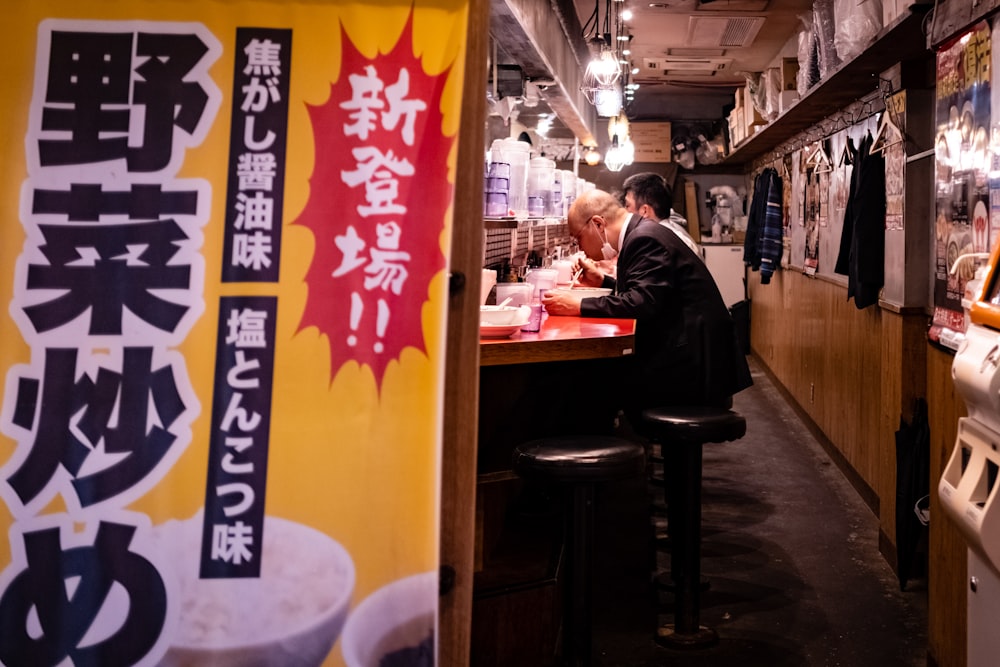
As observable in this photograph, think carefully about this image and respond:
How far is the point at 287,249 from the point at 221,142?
255 mm

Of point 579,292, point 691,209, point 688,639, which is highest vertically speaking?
point 691,209

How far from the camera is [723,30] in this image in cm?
809

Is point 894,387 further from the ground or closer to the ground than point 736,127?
closer to the ground

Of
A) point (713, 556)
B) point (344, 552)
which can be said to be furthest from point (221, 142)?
point (713, 556)

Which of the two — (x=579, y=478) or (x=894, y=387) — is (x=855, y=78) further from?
(x=579, y=478)

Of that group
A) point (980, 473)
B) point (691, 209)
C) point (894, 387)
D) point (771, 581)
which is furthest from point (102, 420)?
point (691, 209)

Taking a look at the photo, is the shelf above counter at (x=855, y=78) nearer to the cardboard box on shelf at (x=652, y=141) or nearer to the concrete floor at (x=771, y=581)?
the concrete floor at (x=771, y=581)

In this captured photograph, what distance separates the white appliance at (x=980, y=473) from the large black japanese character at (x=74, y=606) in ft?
6.36

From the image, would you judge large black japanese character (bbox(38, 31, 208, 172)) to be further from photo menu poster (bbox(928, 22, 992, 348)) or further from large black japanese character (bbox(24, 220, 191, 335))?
photo menu poster (bbox(928, 22, 992, 348))

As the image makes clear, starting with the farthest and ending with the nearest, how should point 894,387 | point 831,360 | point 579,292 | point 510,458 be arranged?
point 831,360 → point 894,387 → point 579,292 → point 510,458

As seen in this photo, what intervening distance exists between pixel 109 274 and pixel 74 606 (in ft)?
2.11

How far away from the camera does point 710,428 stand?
341 centimetres

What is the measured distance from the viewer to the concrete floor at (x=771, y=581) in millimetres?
3461

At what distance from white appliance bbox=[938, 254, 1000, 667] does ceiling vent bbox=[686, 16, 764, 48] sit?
19.1 feet
